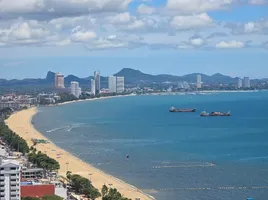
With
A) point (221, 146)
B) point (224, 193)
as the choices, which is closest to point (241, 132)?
point (221, 146)

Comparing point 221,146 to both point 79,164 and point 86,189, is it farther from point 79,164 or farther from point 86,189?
point 86,189

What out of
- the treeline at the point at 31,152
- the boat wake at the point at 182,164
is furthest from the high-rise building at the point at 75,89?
the boat wake at the point at 182,164

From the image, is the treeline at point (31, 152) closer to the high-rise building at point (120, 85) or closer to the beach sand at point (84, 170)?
the beach sand at point (84, 170)

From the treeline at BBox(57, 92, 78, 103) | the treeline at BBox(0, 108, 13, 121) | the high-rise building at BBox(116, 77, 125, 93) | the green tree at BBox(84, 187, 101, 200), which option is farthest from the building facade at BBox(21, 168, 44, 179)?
the high-rise building at BBox(116, 77, 125, 93)

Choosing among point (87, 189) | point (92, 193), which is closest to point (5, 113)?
point (87, 189)

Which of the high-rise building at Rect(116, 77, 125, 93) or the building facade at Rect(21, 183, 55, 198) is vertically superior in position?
the high-rise building at Rect(116, 77, 125, 93)

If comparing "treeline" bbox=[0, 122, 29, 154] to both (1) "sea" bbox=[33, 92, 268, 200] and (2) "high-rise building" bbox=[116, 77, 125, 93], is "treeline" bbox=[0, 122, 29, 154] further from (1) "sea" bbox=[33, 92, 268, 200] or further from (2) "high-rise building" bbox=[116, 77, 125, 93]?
(2) "high-rise building" bbox=[116, 77, 125, 93]

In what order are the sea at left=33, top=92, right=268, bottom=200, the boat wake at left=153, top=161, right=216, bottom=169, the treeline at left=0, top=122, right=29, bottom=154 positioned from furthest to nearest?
the treeline at left=0, top=122, right=29, bottom=154, the boat wake at left=153, top=161, right=216, bottom=169, the sea at left=33, top=92, right=268, bottom=200
